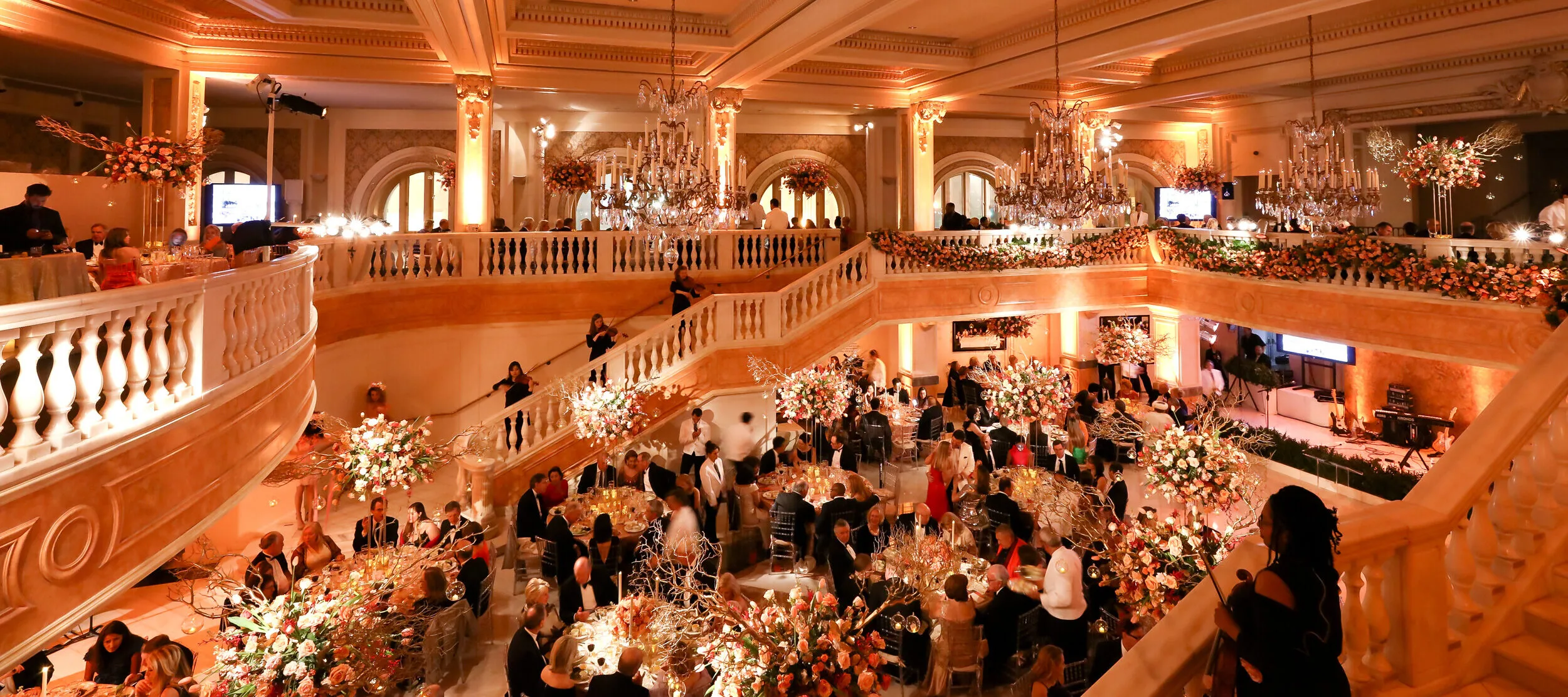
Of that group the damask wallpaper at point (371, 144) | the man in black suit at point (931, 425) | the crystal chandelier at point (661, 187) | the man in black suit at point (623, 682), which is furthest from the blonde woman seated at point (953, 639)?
the damask wallpaper at point (371, 144)

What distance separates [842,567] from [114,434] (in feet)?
15.3

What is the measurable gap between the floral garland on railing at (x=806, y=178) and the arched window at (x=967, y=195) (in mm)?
2982

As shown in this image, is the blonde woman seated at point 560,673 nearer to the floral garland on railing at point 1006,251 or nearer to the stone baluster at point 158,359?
the stone baluster at point 158,359

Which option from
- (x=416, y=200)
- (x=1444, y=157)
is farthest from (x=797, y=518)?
(x=416, y=200)

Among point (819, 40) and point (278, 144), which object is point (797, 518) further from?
point (278, 144)

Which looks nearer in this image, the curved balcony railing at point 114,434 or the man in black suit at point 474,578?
the curved balcony railing at point 114,434

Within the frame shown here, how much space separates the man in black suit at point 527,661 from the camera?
484 centimetres

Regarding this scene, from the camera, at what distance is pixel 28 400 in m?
2.63

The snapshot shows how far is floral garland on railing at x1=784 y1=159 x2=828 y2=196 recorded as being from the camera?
1502 cm

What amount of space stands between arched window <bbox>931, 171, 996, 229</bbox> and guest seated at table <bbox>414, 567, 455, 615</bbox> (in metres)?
13.5

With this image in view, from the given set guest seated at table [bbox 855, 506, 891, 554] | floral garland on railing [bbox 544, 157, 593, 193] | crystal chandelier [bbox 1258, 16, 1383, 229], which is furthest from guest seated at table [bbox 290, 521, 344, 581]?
crystal chandelier [bbox 1258, 16, 1383, 229]

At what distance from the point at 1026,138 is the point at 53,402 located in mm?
16908

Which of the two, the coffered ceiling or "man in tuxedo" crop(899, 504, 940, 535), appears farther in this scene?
the coffered ceiling

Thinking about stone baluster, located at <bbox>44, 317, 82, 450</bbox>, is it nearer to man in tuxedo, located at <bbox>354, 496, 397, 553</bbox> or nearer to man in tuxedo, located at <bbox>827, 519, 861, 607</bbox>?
man in tuxedo, located at <bbox>354, 496, 397, 553</bbox>
